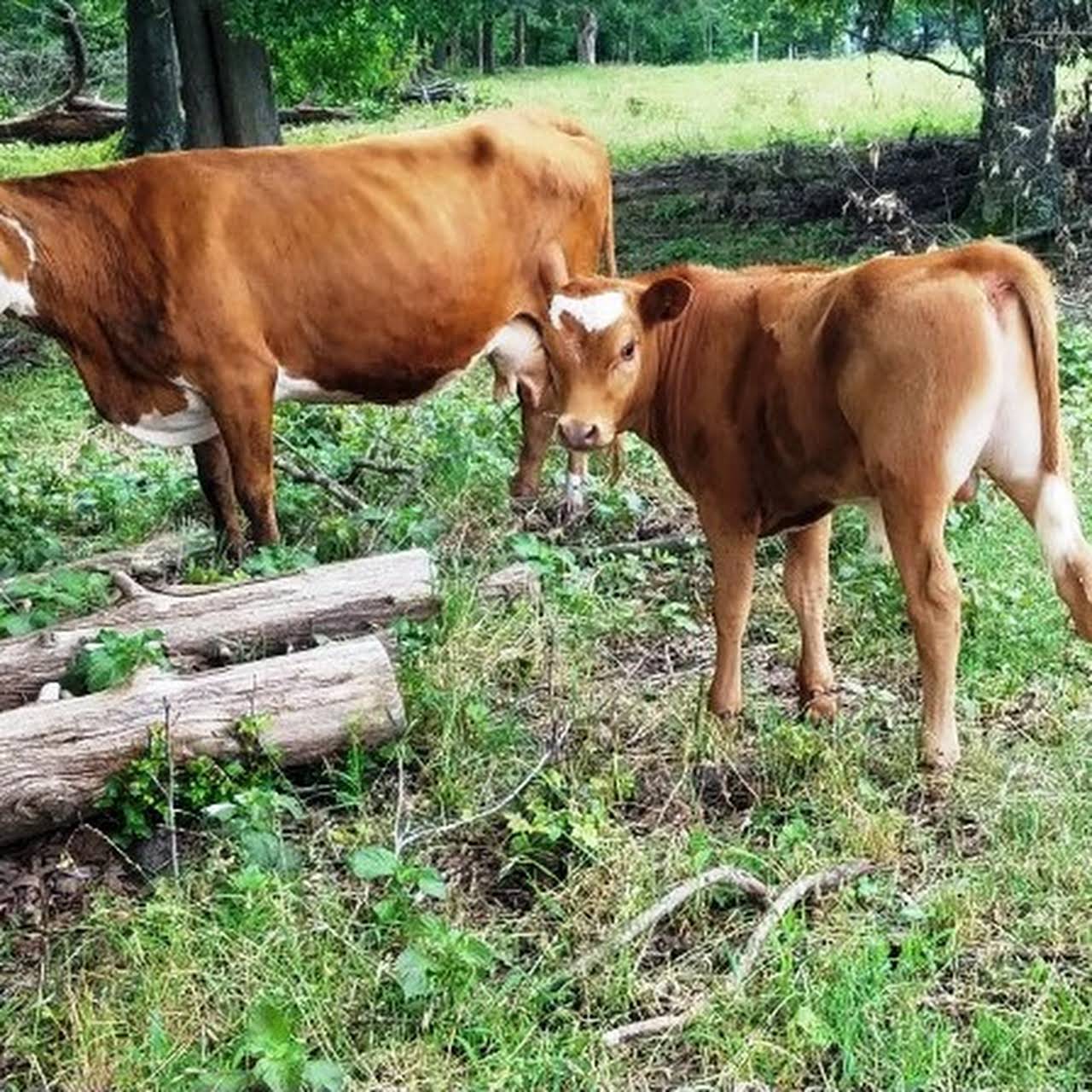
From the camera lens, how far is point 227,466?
267 inches

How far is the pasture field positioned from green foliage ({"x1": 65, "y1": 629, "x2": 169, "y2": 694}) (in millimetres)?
348

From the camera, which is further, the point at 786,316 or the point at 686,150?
the point at 686,150

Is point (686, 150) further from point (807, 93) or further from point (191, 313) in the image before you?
point (191, 313)

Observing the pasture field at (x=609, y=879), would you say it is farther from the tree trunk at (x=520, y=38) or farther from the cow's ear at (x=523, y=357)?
the tree trunk at (x=520, y=38)

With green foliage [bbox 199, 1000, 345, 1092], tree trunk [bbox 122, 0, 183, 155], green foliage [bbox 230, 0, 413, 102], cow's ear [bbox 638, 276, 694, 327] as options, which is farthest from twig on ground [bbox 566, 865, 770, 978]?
tree trunk [bbox 122, 0, 183, 155]

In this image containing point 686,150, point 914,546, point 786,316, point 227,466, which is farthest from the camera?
point 686,150

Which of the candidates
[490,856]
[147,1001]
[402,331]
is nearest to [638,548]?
[402,331]

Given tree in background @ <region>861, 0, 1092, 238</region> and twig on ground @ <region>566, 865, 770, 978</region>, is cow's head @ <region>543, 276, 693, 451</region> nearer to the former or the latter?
twig on ground @ <region>566, 865, 770, 978</region>

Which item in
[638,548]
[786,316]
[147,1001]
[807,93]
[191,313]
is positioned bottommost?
[807,93]

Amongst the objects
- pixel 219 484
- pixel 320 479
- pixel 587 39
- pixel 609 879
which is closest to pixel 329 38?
pixel 320 479

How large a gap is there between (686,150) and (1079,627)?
1619 centimetres

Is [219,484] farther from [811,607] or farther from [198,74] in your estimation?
[198,74]

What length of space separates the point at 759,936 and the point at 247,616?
2.00 m

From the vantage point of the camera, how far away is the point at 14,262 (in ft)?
20.3
